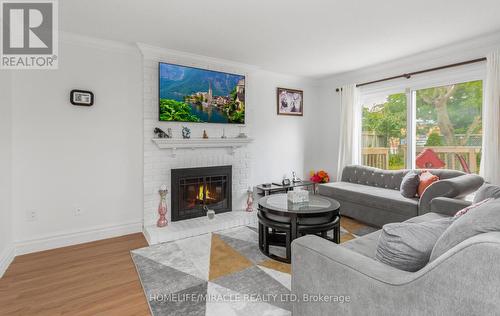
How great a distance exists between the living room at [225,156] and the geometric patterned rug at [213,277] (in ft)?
0.06

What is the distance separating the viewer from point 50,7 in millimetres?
2408

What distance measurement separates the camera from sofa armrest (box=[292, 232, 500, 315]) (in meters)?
0.85

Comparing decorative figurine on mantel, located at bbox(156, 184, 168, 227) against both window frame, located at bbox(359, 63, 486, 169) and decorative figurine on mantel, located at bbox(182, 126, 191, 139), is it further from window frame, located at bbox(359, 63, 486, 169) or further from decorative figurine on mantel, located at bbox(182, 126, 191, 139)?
window frame, located at bbox(359, 63, 486, 169)

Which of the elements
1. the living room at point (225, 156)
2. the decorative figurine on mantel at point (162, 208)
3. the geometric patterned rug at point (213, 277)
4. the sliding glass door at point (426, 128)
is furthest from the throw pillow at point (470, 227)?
the sliding glass door at point (426, 128)

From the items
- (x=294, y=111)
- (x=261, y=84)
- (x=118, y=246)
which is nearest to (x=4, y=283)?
(x=118, y=246)

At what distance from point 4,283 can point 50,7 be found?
8.30 feet

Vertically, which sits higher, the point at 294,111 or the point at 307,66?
the point at 307,66

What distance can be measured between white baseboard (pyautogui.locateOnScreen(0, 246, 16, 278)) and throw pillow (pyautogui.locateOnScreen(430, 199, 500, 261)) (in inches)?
133

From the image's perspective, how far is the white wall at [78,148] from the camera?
9.15ft

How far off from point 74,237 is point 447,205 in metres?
4.15

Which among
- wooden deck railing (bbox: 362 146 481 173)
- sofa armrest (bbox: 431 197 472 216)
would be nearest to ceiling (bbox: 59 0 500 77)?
wooden deck railing (bbox: 362 146 481 173)

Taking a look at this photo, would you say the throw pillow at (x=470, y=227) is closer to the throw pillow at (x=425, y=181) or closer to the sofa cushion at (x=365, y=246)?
the sofa cushion at (x=365, y=246)

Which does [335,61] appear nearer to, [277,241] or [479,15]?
[479,15]

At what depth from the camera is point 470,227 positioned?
41.3 inches
